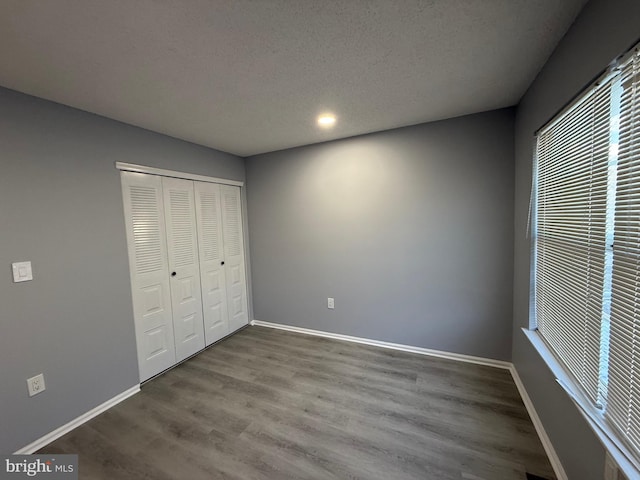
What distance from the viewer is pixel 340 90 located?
5.96 feet

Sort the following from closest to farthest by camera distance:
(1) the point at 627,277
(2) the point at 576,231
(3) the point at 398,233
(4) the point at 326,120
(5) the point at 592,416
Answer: (1) the point at 627,277, (5) the point at 592,416, (2) the point at 576,231, (4) the point at 326,120, (3) the point at 398,233

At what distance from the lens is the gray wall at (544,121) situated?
3.21 ft

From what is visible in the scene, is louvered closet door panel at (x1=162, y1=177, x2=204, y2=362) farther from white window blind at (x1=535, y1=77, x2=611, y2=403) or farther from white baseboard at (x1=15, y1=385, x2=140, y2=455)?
white window blind at (x1=535, y1=77, x2=611, y2=403)

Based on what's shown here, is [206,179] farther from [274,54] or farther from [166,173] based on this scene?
[274,54]

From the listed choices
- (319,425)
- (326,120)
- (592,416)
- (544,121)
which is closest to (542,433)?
(592,416)

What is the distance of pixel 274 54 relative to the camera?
140 centimetres

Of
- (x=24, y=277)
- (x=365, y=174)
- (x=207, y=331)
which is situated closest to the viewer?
(x=24, y=277)

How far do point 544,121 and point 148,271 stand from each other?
11.1 ft

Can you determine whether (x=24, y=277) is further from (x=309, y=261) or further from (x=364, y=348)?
(x=364, y=348)

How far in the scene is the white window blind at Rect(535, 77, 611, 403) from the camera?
108 centimetres

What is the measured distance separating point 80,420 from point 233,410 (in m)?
1.14

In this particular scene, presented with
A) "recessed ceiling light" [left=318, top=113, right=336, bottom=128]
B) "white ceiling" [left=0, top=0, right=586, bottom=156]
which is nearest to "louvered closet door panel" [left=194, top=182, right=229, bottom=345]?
"white ceiling" [left=0, top=0, right=586, bottom=156]

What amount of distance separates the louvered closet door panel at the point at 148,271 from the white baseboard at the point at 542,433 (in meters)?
3.14

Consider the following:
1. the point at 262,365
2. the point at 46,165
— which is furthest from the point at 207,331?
the point at 46,165
